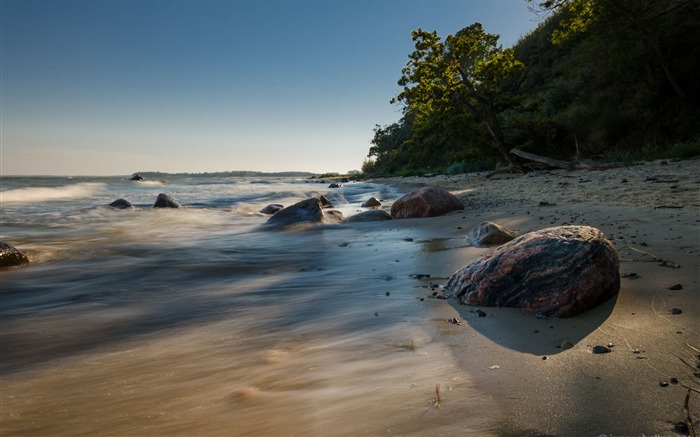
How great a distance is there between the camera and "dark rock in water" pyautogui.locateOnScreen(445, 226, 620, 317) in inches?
100

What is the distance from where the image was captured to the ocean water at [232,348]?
160 centimetres

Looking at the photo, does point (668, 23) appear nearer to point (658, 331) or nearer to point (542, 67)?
point (542, 67)

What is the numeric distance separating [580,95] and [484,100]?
20.7ft

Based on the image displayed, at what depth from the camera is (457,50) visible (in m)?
15.6

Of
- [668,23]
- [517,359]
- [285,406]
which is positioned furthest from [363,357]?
[668,23]

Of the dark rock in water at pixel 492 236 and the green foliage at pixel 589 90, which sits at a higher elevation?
the green foliage at pixel 589 90

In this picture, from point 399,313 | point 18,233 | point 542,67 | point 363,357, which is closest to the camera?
point 363,357

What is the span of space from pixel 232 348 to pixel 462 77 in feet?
51.9

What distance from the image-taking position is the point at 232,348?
8.14ft

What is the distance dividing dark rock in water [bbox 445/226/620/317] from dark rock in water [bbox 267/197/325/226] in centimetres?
564

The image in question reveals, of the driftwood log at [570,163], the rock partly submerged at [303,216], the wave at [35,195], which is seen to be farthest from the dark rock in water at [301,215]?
the wave at [35,195]

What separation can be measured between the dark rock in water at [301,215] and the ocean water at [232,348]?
2573 mm

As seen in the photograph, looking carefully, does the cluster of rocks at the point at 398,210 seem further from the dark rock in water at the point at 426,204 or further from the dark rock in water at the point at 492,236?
the dark rock in water at the point at 492,236

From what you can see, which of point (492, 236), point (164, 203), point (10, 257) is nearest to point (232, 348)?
point (492, 236)
